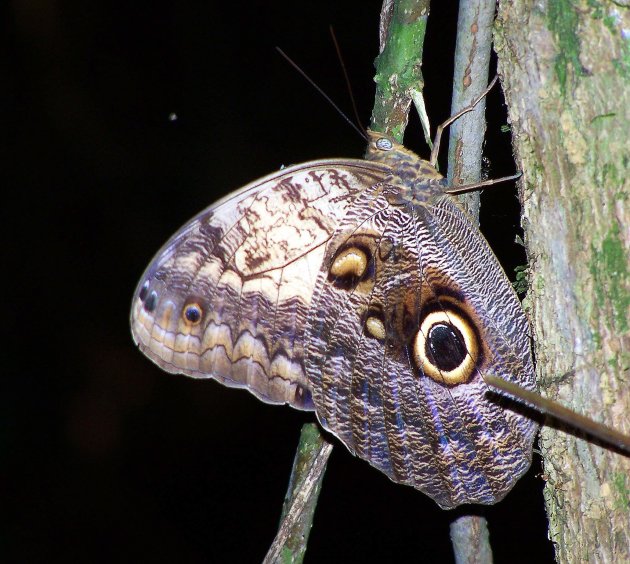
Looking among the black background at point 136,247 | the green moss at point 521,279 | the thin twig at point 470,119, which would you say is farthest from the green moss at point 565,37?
the black background at point 136,247

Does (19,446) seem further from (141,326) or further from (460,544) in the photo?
(460,544)

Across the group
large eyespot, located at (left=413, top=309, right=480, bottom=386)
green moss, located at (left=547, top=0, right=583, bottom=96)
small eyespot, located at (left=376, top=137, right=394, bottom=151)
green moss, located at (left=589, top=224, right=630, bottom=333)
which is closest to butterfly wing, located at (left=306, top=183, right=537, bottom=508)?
large eyespot, located at (left=413, top=309, right=480, bottom=386)

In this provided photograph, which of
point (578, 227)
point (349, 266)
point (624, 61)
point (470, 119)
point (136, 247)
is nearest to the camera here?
point (624, 61)

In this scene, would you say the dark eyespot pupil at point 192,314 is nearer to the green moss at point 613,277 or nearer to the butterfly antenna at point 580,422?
the butterfly antenna at point 580,422

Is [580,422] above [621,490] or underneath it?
above

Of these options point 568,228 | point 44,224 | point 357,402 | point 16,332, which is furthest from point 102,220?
point 568,228

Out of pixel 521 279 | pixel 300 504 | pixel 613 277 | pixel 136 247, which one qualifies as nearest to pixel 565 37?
pixel 613 277

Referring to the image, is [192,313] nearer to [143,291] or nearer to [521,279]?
[143,291]
